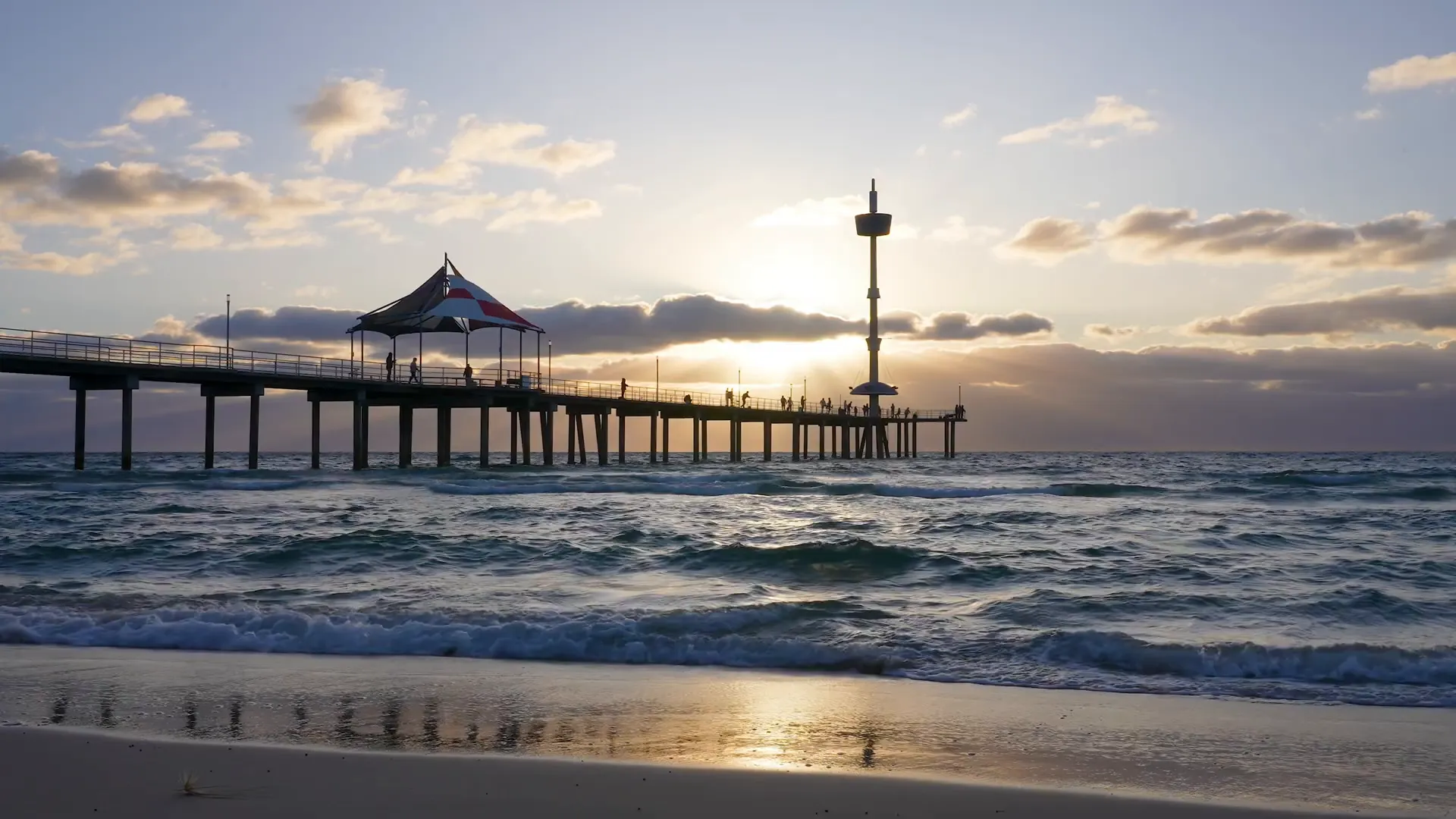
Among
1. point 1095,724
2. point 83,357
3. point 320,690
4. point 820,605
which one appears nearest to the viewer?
point 1095,724

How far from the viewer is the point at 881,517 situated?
2206 cm

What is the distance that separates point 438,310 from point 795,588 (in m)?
34.1

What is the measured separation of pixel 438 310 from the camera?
4384 centimetres

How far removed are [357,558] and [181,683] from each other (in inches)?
290

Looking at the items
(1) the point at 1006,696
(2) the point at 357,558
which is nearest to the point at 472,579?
(2) the point at 357,558

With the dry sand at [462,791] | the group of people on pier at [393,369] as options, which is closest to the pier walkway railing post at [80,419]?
the group of people on pier at [393,369]

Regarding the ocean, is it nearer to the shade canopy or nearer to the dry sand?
the dry sand

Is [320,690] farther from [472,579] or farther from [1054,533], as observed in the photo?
[1054,533]

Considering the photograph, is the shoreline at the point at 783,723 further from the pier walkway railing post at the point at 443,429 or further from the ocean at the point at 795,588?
the pier walkway railing post at the point at 443,429

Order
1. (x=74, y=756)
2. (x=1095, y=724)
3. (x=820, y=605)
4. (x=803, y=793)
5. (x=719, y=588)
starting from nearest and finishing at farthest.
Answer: (x=803, y=793)
(x=74, y=756)
(x=1095, y=724)
(x=820, y=605)
(x=719, y=588)

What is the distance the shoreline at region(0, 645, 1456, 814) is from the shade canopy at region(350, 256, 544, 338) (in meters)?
36.7

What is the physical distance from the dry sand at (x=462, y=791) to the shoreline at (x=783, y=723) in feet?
0.66

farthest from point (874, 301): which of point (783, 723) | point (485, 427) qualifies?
point (783, 723)

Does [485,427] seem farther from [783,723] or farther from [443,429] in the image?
[783,723]
